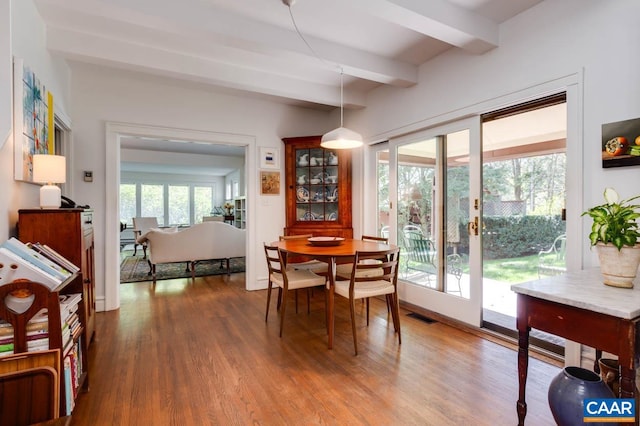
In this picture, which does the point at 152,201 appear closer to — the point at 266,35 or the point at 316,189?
the point at 316,189

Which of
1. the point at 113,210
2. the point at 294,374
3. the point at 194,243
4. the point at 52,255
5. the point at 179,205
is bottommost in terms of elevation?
the point at 294,374

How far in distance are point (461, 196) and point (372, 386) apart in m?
1.95

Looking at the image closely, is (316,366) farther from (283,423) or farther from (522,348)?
(522,348)

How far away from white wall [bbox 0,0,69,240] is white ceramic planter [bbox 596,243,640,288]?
2.89 meters

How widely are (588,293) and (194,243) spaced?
4.81m

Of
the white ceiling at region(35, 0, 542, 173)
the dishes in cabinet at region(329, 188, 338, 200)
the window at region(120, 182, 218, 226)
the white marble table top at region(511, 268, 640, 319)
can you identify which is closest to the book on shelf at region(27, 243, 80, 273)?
the white ceiling at region(35, 0, 542, 173)

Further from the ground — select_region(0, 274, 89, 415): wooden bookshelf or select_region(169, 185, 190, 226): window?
select_region(169, 185, 190, 226): window

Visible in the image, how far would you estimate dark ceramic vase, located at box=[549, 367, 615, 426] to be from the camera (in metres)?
1.30

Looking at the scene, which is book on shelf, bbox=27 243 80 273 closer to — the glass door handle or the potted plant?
the potted plant

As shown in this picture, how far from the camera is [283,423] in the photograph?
1.62 meters

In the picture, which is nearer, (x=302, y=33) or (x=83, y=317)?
(x=83, y=317)

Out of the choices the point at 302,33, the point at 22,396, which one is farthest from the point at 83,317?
the point at 302,33

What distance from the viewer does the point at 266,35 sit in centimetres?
262

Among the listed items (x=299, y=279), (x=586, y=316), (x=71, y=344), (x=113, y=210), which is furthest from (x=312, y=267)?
(x=586, y=316)
